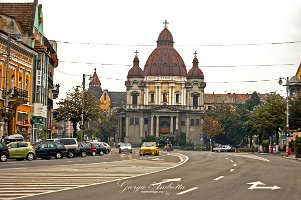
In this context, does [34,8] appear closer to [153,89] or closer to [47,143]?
[47,143]

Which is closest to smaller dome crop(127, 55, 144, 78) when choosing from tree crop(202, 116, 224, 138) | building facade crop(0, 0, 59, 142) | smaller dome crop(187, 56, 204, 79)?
smaller dome crop(187, 56, 204, 79)

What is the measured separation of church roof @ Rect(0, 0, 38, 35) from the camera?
67.7 meters

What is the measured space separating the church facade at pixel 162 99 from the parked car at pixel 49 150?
12843 centimetres

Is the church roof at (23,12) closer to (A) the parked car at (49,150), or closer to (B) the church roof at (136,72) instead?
(A) the parked car at (49,150)

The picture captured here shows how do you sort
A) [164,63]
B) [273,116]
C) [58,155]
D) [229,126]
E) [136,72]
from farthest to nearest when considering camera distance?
1. [136,72]
2. [164,63]
3. [229,126]
4. [273,116]
5. [58,155]

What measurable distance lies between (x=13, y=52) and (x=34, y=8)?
1170 centimetres

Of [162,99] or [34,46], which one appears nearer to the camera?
[34,46]

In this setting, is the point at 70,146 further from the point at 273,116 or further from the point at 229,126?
the point at 229,126

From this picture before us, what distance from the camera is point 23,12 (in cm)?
6956

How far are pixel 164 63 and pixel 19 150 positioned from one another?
13982 centimetres

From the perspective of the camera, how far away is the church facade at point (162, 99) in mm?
182750

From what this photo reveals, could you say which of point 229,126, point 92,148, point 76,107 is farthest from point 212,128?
point 92,148

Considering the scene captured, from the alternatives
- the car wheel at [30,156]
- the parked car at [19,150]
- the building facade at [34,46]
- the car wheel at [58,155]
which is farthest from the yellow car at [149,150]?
the parked car at [19,150]

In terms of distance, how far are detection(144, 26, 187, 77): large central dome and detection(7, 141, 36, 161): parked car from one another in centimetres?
13907
